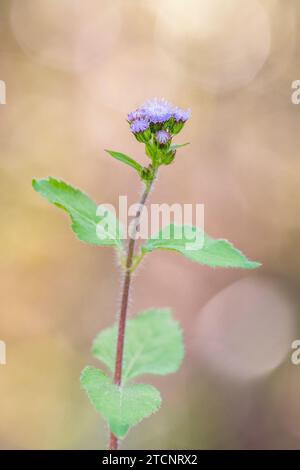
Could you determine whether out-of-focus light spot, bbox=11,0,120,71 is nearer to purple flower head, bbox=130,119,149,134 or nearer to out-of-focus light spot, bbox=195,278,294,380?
out-of-focus light spot, bbox=195,278,294,380

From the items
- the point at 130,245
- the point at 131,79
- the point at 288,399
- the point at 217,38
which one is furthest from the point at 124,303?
the point at 217,38

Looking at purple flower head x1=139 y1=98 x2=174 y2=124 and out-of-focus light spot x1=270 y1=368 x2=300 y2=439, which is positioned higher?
purple flower head x1=139 y1=98 x2=174 y2=124

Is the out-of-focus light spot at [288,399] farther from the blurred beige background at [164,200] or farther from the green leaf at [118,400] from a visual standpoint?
the green leaf at [118,400]

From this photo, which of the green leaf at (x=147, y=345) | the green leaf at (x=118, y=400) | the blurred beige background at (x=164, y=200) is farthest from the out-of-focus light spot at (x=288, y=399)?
the green leaf at (x=118, y=400)

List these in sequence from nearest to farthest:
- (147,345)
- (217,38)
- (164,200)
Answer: (147,345), (164,200), (217,38)

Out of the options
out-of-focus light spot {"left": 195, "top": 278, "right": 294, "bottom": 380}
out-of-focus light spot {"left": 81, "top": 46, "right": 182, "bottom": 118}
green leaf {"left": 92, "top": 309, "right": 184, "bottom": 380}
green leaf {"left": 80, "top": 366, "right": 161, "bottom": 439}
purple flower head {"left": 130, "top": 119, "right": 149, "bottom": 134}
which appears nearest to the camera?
green leaf {"left": 80, "top": 366, "right": 161, "bottom": 439}

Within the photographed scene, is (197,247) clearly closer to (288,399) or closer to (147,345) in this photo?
(147,345)

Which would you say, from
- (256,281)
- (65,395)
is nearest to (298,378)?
(256,281)

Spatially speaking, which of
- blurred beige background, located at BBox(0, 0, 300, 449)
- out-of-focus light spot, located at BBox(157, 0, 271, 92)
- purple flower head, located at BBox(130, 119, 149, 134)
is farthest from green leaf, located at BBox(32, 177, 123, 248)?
out-of-focus light spot, located at BBox(157, 0, 271, 92)
